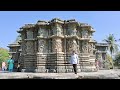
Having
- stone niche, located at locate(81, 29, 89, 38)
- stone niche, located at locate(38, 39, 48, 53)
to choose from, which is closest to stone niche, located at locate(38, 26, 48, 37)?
stone niche, located at locate(38, 39, 48, 53)

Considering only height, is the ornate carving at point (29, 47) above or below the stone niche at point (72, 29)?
below

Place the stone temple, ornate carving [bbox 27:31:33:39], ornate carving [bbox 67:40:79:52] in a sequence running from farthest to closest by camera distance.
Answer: ornate carving [bbox 27:31:33:39], ornate carving [bbox 67:40:79:52], the stone temple

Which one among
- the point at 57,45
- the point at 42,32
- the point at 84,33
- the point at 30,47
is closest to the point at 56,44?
the point at 57,45

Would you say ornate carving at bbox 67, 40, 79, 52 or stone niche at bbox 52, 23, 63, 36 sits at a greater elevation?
stone niche at bbox 52, 23, 63, 36

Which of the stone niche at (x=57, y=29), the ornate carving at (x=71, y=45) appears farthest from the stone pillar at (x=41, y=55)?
the ornate carving at (x=71, y=45)

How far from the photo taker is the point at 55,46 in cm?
1984

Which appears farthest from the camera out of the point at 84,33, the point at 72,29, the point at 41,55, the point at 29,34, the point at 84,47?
the point at 29,34

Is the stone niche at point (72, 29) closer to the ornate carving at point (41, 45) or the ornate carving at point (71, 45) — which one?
the ornate carving at point (71, 45)

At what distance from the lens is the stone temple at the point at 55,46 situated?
19.3m

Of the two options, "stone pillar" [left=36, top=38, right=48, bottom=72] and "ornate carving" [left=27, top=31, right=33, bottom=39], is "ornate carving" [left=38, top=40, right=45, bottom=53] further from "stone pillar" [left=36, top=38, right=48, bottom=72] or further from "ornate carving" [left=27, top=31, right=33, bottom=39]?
"ornate carving" [left=27, top=31, right=33, bottom=39]

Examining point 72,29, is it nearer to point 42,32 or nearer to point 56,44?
point 56,44

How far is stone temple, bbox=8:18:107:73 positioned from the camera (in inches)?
760
